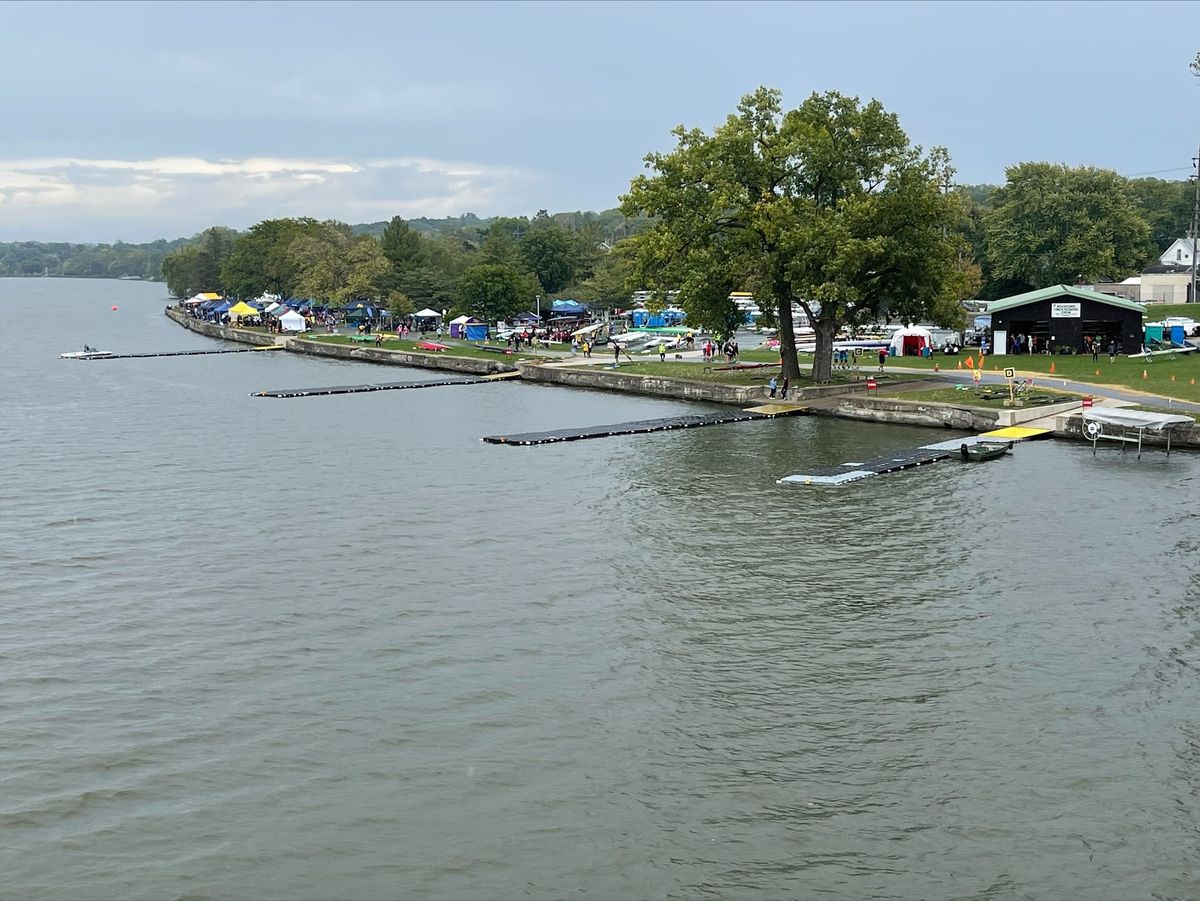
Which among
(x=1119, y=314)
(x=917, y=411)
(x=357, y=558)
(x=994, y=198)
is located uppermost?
(x=994, y=198)

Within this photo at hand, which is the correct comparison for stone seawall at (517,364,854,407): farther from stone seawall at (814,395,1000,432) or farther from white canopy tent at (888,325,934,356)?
white canopy tent at (888,325,934,356)

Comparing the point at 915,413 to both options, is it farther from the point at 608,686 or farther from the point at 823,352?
the point at 608,686

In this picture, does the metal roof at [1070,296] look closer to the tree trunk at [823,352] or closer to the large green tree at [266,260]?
the tree trunk at [823,352]

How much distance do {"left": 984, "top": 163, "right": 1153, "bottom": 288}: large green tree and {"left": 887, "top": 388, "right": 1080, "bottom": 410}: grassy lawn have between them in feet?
170

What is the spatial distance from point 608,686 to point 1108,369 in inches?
1801

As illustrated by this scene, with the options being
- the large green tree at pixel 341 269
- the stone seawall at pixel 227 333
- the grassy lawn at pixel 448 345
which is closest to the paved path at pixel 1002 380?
the grassy lawn at pixel 448 345

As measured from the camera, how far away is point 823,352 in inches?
2330

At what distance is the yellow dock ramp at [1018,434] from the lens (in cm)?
4415

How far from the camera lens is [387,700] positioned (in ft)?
67.6

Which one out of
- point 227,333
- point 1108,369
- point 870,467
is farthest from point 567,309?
point 870,467

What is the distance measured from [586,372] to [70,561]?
43525 millimetres

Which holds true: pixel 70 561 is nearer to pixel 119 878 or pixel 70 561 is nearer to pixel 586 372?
pixel 119 878

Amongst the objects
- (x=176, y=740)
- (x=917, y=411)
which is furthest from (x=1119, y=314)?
(x=176, y=740)

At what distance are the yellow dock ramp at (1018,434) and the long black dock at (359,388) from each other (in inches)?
1491
